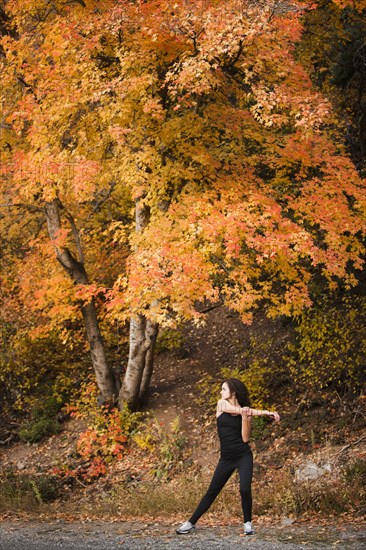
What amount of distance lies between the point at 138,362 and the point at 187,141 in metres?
5.02

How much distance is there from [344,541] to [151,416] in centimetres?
796

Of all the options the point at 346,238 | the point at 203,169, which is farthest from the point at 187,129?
the point at 346,238

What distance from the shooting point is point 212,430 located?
44.1ft

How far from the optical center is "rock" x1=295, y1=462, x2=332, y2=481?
1001 centimetres

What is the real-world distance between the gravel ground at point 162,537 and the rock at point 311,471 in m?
2.34

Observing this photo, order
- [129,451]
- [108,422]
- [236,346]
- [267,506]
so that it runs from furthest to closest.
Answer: [236,346] → [108,422] → [129,451] → [267,506]

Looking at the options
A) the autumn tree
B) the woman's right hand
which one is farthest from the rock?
the woman's right hand

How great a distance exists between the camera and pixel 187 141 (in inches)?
487

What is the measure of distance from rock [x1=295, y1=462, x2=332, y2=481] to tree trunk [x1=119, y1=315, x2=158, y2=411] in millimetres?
4637

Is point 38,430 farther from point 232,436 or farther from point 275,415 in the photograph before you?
point 275,415

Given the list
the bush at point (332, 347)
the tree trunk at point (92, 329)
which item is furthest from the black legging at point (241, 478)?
the tree trunk at point (92, 329)

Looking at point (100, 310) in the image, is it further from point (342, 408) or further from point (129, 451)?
point (342, 408)

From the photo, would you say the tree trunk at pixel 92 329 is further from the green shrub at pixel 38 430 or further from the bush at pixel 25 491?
the bush at pixel 25 491

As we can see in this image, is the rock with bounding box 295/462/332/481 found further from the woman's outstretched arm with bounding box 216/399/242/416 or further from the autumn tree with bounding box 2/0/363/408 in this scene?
the woman's outstretched arm with bounding box 216/399/242/416
